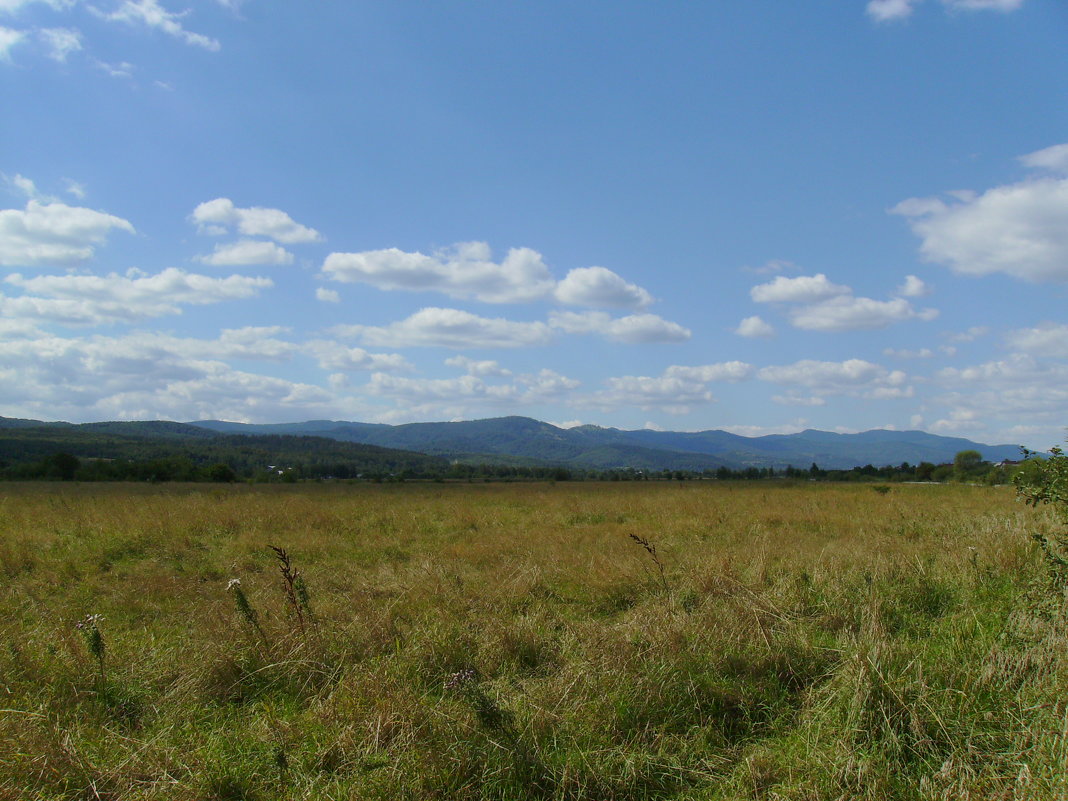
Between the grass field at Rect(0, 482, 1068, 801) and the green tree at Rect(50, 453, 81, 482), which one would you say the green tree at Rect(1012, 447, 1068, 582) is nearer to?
the grass field at Rect(0, 482, 1068, 801)

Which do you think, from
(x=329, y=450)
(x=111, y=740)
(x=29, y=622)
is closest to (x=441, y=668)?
(x=111, y=740)

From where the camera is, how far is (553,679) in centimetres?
472

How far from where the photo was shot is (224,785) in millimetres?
3455

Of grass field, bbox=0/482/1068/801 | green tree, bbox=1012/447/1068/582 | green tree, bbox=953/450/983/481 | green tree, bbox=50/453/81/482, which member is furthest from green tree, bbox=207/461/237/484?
green tree, bbox=953/450/983/481

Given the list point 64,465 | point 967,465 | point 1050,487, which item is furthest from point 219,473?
point 967,465

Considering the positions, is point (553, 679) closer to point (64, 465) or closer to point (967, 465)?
point (967, 465)

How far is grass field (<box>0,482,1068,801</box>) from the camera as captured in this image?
11.5 ft

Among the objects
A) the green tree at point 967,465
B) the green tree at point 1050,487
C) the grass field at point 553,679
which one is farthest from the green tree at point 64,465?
the green tree at point 967,465

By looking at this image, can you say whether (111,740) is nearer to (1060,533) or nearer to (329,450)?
(1060,533)

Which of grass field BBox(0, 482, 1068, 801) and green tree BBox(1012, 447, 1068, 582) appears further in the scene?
green tree BBox(1012, 447, 1068, 582)

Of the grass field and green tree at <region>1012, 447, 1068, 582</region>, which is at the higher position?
green tree at <region>1012, 447, 1068, 582</region>

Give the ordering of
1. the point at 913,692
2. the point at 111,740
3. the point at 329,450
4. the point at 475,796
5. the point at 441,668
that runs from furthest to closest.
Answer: the point at 329,450 < the point at 441,668 < the point at 913,692 < the point at 111,740 < the point at 475,796

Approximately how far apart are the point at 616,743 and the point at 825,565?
16.9 feet

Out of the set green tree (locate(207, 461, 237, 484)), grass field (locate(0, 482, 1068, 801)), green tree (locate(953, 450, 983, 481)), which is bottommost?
green tree (locate(207, 461, 237, 484))
